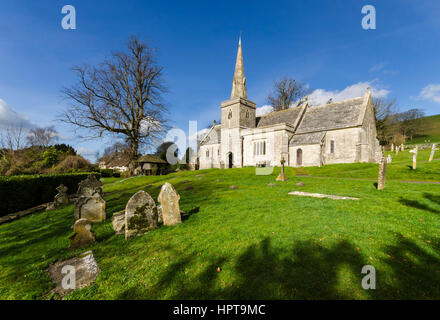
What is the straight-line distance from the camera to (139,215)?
519cm

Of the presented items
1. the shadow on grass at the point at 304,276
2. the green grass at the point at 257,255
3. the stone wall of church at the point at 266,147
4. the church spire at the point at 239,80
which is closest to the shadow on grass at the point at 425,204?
the green grass at the point at 257,255

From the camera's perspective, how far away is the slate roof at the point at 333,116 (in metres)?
23.7

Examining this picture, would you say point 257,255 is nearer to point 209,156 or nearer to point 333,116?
point 333,116

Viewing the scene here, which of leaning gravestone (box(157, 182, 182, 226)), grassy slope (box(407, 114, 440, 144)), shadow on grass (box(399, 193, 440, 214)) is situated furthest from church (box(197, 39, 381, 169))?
grassy slope (box(407, 114, 440, 144))

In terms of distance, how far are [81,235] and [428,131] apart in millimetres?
99488

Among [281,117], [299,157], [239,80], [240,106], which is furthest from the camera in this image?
[239,80]

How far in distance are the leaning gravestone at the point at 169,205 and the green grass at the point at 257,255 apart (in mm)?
315

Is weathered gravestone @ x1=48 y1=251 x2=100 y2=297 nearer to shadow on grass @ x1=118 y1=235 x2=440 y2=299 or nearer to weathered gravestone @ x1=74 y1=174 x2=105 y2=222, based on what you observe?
shadow on grass @ x1=118 y1=235 x2=440 y2=299

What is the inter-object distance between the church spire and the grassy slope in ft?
201

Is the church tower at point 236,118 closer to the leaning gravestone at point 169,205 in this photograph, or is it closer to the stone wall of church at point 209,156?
the stone wall of church at point 209,156

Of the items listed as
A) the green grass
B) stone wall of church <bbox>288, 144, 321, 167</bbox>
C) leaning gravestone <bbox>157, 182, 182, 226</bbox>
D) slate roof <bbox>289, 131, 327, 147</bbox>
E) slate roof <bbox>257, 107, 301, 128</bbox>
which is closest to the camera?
the green grass

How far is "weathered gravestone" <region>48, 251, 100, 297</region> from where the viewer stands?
10.2 ft

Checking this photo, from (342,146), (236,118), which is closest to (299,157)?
(342,146)
